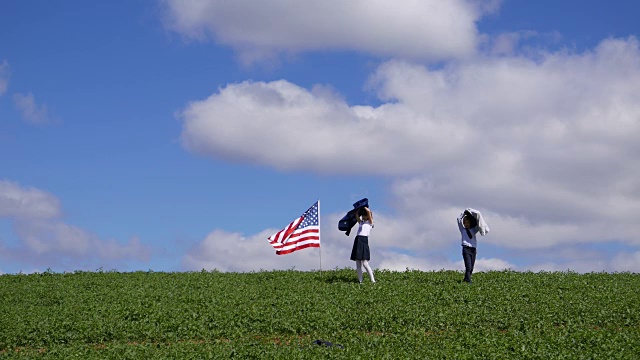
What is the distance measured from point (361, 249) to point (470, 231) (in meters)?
4.48

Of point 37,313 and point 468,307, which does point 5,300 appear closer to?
point 37,313

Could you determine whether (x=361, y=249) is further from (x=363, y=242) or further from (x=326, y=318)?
(x=326, y=318)

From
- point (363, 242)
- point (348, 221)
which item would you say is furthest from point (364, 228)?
point (348, 221)

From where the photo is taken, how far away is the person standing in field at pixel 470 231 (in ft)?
94.4

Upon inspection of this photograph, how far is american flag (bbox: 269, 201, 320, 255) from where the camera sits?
31.1 metres

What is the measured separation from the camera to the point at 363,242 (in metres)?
28.2

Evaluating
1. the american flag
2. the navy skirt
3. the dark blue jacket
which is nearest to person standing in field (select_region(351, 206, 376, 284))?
the navy skirt

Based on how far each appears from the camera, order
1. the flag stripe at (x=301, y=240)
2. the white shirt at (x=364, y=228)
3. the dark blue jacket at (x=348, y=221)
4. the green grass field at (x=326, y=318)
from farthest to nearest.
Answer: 1. the flag stripe at (x=301, y=240)
2. the dark blue jacket at (x=348, y=221)
3. the white shirt at (x=364, y=228)
4. the green grass field at (x=326, y=318)

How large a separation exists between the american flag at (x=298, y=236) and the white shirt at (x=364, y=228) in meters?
3.21

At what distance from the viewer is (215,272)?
111 feet

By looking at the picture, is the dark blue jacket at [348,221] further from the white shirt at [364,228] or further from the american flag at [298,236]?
the american flag at [298,236]

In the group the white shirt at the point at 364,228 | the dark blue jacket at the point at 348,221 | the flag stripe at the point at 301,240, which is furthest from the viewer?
the flag stripe at the point at 301,240

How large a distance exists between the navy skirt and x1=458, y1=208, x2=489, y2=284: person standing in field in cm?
393

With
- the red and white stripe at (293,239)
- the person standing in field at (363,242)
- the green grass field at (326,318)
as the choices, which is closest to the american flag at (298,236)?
the red and white stripe at (293,239)
